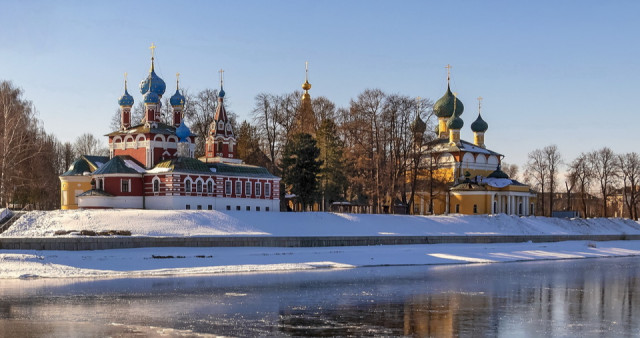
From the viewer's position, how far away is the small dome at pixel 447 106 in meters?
82.1

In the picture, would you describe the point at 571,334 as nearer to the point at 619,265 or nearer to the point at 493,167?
the point at 619,265

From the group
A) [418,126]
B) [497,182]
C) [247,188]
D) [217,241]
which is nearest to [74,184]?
[247,188]

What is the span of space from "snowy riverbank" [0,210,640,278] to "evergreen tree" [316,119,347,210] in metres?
11.8

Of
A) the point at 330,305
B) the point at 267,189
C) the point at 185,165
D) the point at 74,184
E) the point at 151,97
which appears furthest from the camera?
the point at 267,189

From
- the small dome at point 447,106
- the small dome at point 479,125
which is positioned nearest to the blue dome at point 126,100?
the small dome at point 447,106

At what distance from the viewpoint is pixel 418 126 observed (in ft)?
209

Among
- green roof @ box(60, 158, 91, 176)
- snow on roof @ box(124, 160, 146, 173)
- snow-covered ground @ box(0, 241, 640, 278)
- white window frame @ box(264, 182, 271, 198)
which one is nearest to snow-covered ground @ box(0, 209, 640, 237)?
snow-covered ground @ box(0, 241, 640, 278)

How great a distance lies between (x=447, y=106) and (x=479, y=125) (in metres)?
3.82

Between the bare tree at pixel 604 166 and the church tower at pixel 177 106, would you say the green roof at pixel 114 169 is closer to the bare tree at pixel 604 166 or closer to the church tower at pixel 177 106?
the church tower at pixel 177 106

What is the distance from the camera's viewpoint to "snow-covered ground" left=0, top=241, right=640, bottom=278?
114 feet

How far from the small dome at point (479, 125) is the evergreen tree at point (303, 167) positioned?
28158 millimetres

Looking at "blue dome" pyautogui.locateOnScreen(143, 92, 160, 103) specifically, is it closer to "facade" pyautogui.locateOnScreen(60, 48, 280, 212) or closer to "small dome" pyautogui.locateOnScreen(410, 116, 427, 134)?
"facade" pyautogui.locateOnScreen(60, 48, 280, 212)

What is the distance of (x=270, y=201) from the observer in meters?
59.3

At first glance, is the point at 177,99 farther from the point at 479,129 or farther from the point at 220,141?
the point at 479,129
